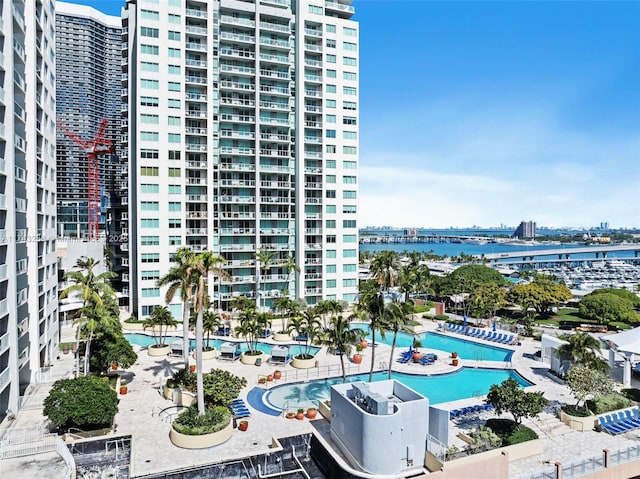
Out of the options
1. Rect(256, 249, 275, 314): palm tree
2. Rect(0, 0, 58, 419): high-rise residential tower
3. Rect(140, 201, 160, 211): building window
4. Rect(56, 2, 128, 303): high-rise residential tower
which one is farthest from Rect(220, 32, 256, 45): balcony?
Rect(56, 2, 128, 303): high-rise residential tower

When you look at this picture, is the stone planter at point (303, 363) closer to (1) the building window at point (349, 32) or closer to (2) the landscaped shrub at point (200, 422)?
(2) the landscaped shrub at point (200, 422)

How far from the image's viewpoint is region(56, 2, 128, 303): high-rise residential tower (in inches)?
4611

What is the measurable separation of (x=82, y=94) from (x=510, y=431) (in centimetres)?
14620

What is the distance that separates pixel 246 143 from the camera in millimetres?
60844

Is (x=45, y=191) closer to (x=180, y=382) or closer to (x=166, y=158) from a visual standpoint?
(x=166, y=158)

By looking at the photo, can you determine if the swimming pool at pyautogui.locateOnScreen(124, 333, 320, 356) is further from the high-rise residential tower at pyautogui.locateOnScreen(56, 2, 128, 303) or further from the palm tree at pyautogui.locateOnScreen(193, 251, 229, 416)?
the high-rise residential tower at pyautogui.locateOnScreen(56, 2, 128, 303)

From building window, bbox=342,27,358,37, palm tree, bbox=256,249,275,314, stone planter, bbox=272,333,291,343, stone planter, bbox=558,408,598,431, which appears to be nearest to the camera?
stone planter, bbox=558,408,598,431

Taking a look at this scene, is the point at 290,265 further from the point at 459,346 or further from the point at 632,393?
the point at 632,393

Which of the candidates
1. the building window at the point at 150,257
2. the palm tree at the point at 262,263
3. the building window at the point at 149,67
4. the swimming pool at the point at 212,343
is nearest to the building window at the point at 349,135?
the palm tree at the point at 262,263

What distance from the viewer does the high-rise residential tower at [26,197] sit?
28.4 metres

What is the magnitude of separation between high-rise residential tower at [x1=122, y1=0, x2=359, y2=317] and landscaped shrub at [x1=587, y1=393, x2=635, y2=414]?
39.3 meters

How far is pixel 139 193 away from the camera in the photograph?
54.5m

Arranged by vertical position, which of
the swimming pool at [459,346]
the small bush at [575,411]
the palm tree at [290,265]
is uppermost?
the palm tree at [290,265]

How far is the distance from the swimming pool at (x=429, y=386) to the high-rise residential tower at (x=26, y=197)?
18.1m
